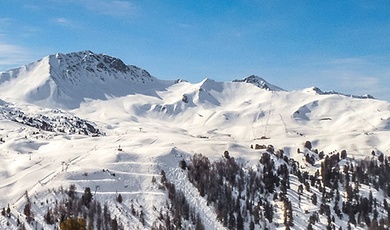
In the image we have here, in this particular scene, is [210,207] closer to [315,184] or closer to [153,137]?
[315,184]

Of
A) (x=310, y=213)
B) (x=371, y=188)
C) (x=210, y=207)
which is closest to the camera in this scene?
(x=210, y=207)

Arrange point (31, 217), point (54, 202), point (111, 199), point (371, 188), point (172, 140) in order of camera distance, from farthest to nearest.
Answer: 1. point (172, 140)
2. point (371, 188)
3. point (111, 199)
4. point (54, 202)
5. point (31, 217)

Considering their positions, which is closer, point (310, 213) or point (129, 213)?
point (129, 213)

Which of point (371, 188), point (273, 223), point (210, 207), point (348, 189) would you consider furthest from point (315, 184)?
point (210, 207)

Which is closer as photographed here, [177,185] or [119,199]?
[119,199]

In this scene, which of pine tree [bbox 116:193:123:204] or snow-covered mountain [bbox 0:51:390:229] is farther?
pine tree [bbox 116:193:123:204]

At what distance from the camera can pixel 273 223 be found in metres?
117

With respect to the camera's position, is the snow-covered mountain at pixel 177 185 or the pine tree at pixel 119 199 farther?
the pine tree at pixel 119 199

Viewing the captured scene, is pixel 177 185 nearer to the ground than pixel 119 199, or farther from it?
farther from it

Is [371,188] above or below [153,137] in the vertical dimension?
below

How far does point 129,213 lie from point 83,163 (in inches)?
1097

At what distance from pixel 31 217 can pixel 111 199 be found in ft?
65.8

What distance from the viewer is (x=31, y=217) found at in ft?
301

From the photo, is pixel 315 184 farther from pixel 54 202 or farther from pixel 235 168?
pixel 54 202
